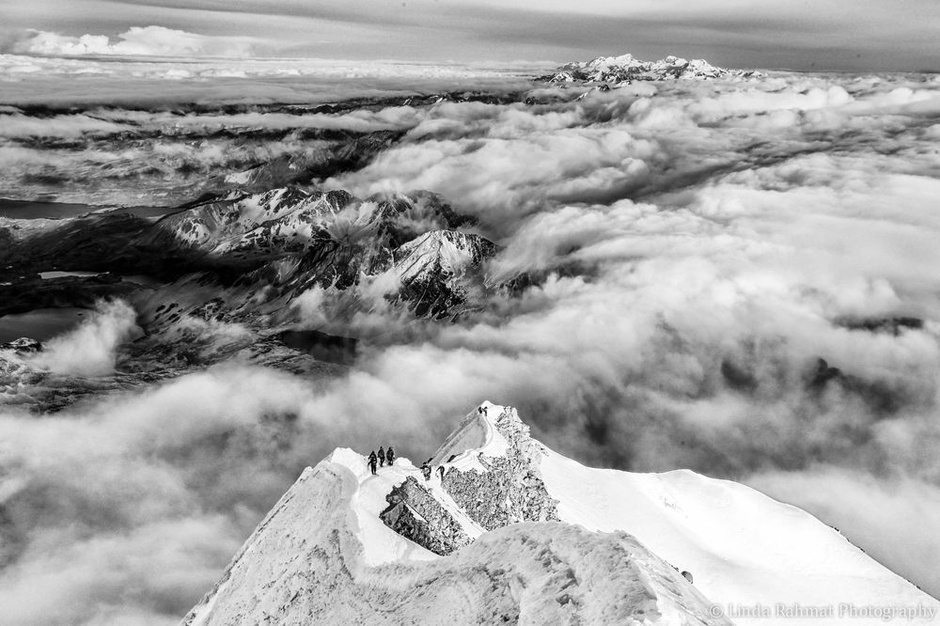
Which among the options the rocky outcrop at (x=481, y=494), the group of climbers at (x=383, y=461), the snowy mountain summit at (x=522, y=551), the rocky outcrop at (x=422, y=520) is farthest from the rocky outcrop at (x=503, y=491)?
the rocky outcrop at (x=422, y=520)

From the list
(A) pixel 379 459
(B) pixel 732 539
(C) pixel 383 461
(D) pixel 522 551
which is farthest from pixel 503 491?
(B) pixel 732 539

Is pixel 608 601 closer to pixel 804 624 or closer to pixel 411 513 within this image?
pixel 411 513

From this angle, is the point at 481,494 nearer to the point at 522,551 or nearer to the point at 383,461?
the point at 383,461

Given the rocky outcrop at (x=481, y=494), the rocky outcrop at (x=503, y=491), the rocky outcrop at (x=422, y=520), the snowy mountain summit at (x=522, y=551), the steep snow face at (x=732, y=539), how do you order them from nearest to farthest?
the snowy mountain summit at (x=522, y=551)
the rocky outcrop at (x=422, y=520)
the rocky outcrop at (x=481, y=494)
the rocky outcrop at (x=503, y=491)
the steep snow face at (x=732, y=539)

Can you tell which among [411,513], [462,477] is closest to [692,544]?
[462,477]

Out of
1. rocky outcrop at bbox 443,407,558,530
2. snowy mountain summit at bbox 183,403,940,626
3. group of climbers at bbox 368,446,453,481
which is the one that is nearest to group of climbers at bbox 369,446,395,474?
group of climbers at bbox 368,446,453,481

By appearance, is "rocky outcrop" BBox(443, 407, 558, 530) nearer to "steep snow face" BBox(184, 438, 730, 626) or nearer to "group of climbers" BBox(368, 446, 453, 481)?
"group of climbers" BBox(368, 446, 453, 481)

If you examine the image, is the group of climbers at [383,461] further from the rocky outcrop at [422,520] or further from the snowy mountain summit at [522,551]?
the rocky outcrop at [422,520]
